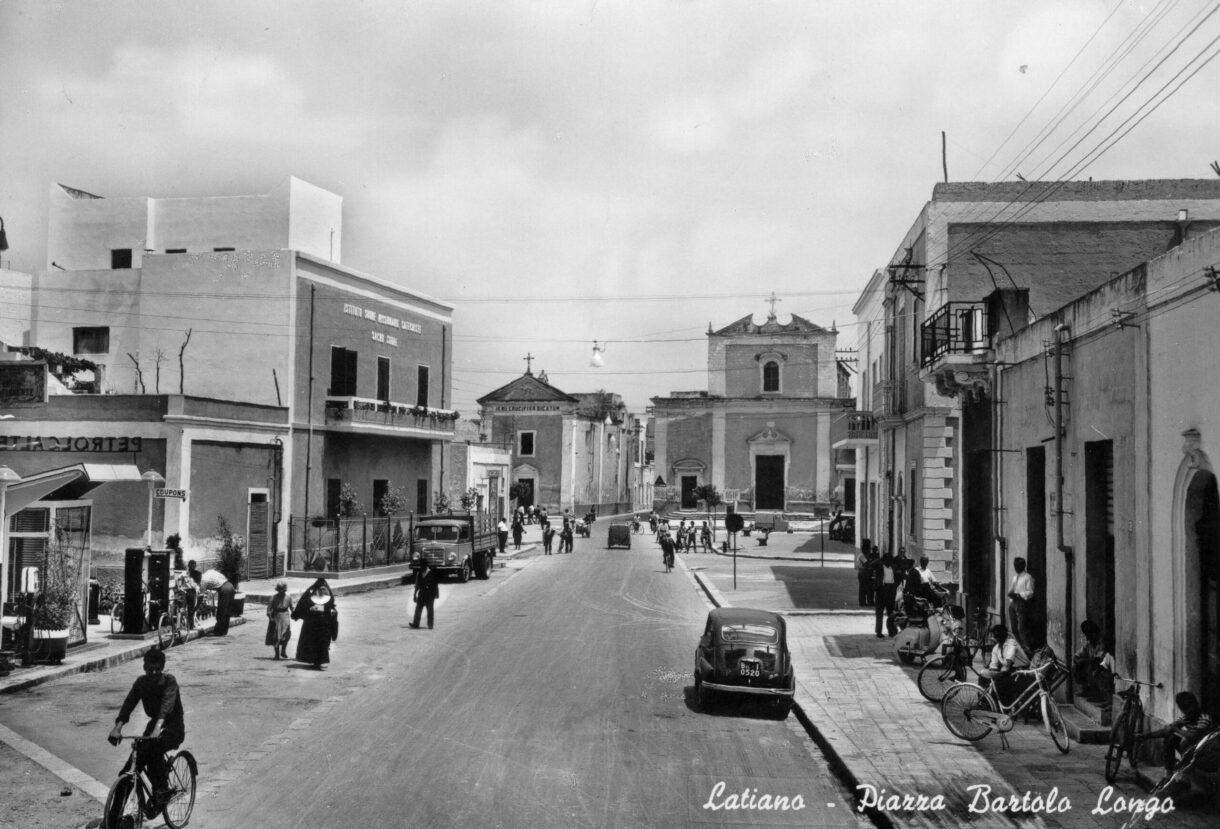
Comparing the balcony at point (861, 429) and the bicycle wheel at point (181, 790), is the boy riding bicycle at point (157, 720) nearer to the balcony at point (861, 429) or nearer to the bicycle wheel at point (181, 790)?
the bicycle wheel at point (181, 790)

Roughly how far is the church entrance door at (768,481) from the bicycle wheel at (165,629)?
1969 inches

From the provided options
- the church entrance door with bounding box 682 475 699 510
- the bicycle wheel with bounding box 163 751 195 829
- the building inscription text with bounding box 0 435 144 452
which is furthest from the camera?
the church entrance door with bounding box 682 475 699 510

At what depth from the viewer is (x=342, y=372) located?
118 ft

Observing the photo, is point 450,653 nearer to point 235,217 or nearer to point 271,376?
point 271,376

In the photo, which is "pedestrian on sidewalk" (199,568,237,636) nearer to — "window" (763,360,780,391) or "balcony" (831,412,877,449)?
"balcony" (831,412,877,449)

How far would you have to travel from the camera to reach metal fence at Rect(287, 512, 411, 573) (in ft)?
104

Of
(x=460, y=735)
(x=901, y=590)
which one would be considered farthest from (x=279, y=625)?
(x=901, y=590)

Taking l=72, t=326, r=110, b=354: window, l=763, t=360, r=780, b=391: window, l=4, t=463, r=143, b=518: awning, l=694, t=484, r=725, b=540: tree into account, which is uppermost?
l=763, t=360, r=780, b=391: window

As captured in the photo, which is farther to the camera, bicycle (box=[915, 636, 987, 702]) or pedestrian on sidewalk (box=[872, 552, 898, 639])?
pedestrian on sidewalk (box=[872, 552, 898, 639])

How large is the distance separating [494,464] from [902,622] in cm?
3928

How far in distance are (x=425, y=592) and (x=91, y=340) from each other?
66.3ft

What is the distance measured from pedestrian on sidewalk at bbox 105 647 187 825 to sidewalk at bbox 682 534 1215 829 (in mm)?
5914

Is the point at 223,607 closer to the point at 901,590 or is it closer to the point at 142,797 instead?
the point at 142,797

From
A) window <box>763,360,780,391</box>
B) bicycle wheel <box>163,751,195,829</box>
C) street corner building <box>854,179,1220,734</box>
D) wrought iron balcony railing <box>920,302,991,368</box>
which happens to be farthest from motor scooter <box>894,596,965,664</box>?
window <box>763,360,780,391</box>
